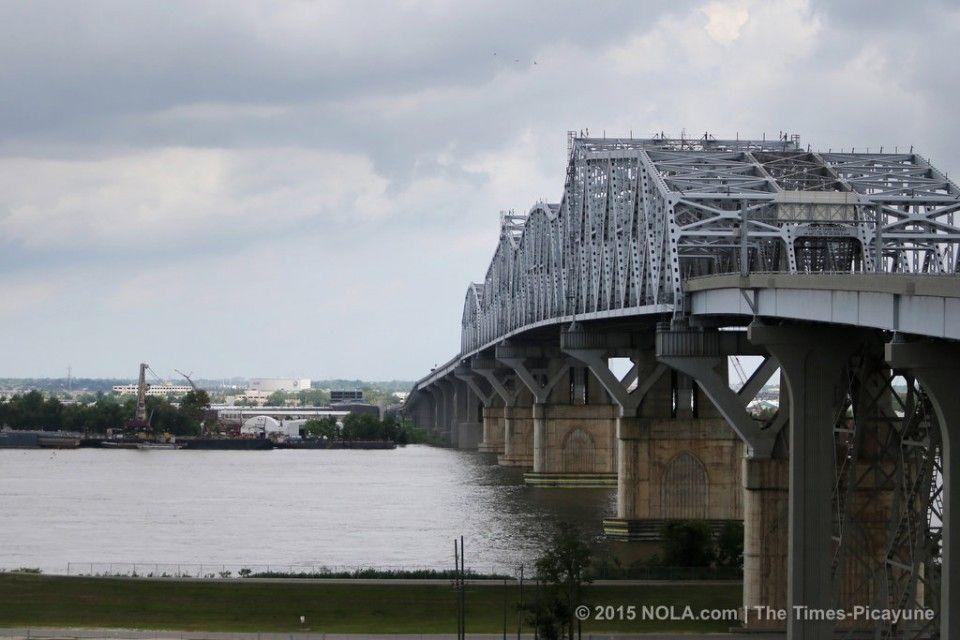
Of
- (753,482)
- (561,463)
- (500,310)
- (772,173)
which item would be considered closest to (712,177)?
(772,173)

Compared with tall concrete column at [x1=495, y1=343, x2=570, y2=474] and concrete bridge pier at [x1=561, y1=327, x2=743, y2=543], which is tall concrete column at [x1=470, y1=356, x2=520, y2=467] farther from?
concrete bridge pier at [x1=561, y1=327, x2=743, y2=543]

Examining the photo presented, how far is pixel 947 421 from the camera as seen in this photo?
37.6 meters

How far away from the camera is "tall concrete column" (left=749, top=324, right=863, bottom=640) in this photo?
5175 centimetres

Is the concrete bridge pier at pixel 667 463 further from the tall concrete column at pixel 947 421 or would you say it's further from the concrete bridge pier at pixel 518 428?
the concrete bridge pier at pixel 518 428

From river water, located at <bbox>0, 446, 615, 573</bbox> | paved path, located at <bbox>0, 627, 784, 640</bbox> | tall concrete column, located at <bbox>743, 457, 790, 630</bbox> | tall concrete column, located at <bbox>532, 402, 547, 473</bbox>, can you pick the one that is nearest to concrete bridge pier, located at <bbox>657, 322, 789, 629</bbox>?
tall concrete column, located at <bbox>743, 457, 790, 630</bbox>

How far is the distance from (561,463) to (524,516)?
33.6m

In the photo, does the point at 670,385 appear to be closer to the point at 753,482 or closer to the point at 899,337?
the point at 753,482

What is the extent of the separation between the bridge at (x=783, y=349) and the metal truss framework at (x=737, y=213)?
15cm

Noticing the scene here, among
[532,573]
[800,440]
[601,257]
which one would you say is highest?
[601,257]

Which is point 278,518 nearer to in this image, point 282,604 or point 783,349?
point 282,604

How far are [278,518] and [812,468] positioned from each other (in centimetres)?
5867

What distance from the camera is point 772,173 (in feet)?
271

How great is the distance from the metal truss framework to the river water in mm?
12845

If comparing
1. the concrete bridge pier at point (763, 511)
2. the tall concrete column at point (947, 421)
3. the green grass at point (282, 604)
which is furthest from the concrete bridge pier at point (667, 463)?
the tall concrete column at point (947, 421)
